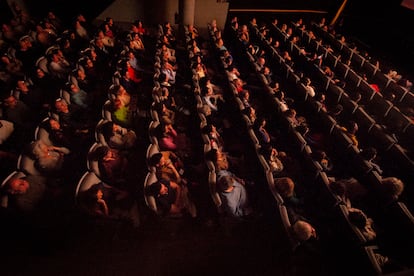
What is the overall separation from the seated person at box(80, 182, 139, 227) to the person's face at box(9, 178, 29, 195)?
59 cm

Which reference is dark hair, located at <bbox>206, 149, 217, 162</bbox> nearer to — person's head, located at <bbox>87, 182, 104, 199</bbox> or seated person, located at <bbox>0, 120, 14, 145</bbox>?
person's head, located at <bbox>87, 182, 104, 199</bbox>

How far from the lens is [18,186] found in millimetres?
2117

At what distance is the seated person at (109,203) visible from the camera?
2072 millimetres

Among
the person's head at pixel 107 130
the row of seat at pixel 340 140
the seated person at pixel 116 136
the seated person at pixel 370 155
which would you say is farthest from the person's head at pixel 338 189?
the person's head at pixel 107 130

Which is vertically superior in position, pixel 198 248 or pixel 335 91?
pixel 335 91

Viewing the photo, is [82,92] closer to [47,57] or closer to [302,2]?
[47,57]

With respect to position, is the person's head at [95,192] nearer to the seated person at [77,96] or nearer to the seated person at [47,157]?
the seated person at [47,157]

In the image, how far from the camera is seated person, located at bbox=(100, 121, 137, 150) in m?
2.72

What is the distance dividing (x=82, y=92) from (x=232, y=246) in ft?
10.0

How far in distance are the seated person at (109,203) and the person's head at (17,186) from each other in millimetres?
590

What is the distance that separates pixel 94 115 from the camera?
11.5ft

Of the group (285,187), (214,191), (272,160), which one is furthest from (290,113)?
(214,191)

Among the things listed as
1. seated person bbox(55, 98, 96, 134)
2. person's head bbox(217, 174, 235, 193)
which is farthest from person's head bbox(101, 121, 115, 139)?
person's head bbox(217, 174, 235, 193)

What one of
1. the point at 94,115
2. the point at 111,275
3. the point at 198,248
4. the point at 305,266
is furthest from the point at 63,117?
the point at 305,266
